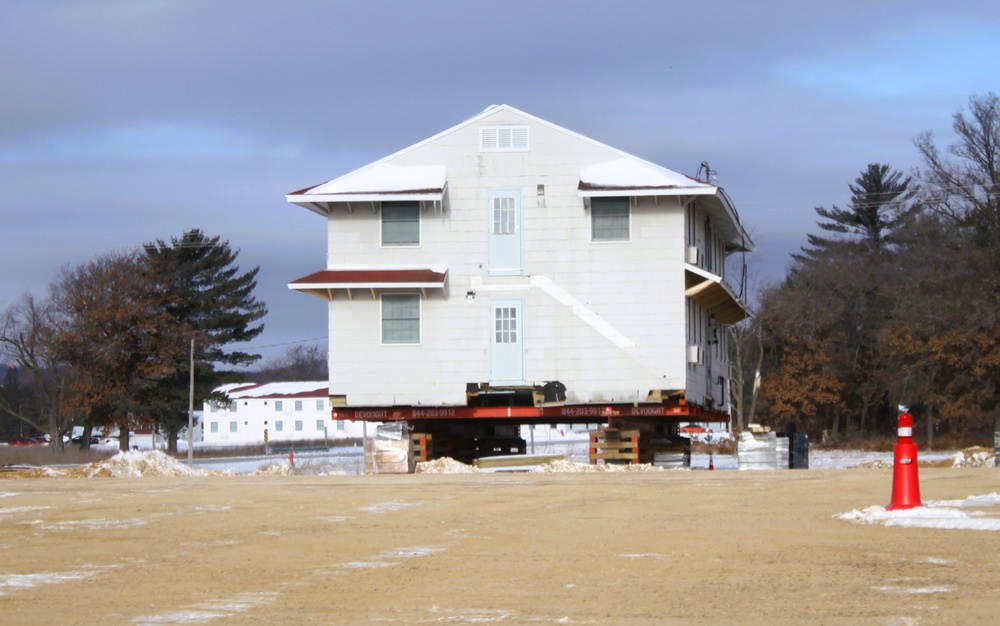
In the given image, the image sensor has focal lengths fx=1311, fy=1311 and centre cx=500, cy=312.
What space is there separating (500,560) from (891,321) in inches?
2389

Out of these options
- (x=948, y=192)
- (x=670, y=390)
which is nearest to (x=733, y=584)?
(x=670, y=390)

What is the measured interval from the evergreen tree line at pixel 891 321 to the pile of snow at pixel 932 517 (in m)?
42.6

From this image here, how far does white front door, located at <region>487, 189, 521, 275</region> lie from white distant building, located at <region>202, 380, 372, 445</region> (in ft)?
275

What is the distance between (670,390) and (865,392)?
4000 cm

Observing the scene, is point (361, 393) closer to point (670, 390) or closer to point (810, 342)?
point (670, 390)

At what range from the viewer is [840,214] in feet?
272

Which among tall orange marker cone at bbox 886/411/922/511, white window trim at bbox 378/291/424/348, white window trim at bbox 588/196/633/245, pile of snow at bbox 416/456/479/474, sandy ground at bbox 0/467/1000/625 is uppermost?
white window trim at bbox 588/196/633/245

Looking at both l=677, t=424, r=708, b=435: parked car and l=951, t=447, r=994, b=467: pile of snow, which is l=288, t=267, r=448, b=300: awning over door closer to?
l=951, t=447, r=994, b=467: pile of snow

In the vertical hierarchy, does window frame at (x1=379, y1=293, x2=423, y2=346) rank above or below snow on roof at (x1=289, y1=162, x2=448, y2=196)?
below

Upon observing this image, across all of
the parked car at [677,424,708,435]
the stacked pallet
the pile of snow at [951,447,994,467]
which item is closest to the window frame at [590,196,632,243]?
the stacked pallet

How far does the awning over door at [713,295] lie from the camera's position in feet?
101

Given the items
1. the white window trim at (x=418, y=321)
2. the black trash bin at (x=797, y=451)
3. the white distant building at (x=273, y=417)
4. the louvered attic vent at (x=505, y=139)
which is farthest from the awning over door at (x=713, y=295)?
the white distant building at (x=273, y=417)

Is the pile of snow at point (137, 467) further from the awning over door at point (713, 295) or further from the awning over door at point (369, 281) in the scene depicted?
the awning over door at point (713, 295)

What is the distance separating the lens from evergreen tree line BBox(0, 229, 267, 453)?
219ft
